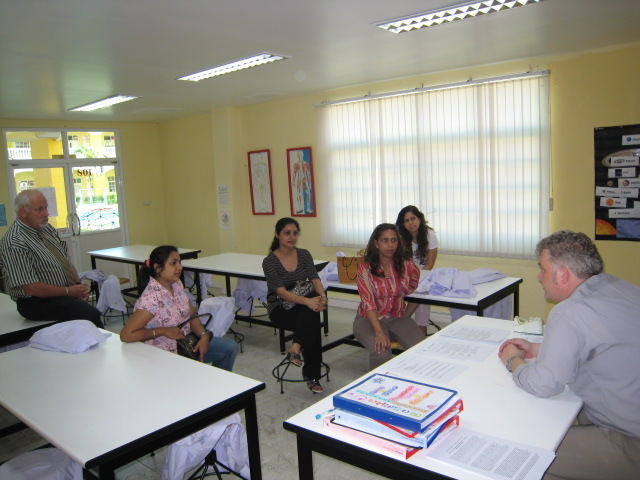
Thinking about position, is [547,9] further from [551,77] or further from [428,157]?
[428,157]

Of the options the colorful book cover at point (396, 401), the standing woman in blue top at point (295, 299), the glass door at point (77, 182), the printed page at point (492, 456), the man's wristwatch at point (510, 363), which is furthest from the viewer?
the glass door at point (77, 182)

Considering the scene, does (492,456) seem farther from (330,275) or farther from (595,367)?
(330,275)

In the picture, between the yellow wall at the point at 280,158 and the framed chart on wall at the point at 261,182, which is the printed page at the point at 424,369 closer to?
the yellow wall at the point at 280,158

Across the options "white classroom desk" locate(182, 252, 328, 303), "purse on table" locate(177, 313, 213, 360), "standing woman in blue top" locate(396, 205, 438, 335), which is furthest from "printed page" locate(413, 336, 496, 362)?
"white classroom desk" locate(182, 252, 328, 303)

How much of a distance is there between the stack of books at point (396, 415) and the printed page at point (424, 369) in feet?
1.15

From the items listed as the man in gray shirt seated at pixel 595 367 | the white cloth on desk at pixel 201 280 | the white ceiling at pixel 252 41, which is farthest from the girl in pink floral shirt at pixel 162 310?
the white cloth on desk at pixel 201 280

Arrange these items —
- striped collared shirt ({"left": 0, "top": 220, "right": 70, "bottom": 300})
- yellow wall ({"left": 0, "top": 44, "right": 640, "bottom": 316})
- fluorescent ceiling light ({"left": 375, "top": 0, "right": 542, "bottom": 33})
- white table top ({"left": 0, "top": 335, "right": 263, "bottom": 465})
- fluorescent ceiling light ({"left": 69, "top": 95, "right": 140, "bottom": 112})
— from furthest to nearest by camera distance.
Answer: fluorescent ceiling light ({"left": 69, "top": 95, "right": 140, "bottom": 112})
yellow wall ({"left": 0, "top": 44, "right": 640, "bottom": 316})
striped collared shirt ({"left": 0, "top": 220, "right": 70, "bottom": 300})
fluorescent ceiling light ({"left": 375, "top": 0, "right": 542, "bottom": 33})
white table top ({"left": 0, "top": 335, "right": 263, "bottom": 465})

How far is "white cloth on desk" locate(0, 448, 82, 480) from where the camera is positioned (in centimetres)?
209

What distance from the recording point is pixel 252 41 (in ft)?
11.9

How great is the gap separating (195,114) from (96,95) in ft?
7.18

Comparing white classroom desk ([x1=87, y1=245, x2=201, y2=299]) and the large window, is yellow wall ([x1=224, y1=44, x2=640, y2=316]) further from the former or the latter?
white classroom desk ([x1=87, y1=245, x2=201, y2=299])

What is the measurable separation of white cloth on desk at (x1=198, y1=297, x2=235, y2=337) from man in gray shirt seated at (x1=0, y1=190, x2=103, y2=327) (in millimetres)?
794

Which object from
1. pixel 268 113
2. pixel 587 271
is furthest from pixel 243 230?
pixel 587 271

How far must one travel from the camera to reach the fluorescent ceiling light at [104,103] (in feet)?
18.8
